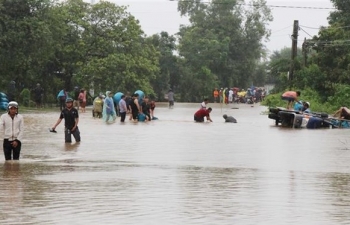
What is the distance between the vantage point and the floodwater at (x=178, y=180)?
1162 centimetres

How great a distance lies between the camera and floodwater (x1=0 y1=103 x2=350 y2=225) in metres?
11.6

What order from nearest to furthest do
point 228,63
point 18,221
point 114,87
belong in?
point 18,221 → point 114,87 → point 228,63

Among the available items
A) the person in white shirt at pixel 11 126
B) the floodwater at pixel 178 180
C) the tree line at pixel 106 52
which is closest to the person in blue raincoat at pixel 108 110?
the floodwater at pixel 178 180

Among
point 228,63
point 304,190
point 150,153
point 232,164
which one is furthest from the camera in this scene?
point 228,63

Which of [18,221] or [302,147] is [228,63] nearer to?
[302,147]

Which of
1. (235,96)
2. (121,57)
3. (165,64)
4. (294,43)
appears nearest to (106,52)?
(121,57)

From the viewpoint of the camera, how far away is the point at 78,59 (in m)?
68.8

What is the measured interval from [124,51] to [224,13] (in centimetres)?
3945

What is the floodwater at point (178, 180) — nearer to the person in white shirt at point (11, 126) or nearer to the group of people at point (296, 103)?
the person in white shirt at point (11, 126)

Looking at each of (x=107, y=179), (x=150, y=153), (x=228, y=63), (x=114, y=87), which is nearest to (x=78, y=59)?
(x=114, y=87)

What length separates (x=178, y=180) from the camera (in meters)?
16.3

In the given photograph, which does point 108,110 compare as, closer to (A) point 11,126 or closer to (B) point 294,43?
(A) point 11,126

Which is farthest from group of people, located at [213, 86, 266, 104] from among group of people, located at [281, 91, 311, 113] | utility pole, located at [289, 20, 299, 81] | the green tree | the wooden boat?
the wooden boat

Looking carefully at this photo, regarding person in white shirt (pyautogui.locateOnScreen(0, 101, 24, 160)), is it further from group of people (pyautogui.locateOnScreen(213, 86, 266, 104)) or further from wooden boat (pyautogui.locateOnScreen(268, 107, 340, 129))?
group of people (pyautogui.locateOnScreen(213, 86, 266, 104))
